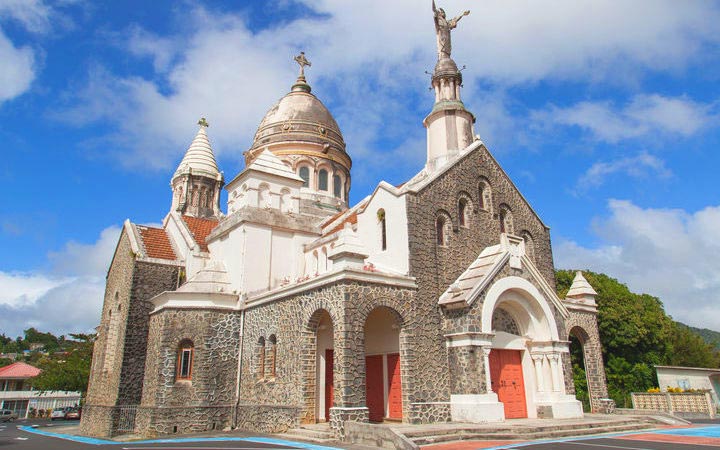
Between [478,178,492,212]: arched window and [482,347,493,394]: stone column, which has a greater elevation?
[478,178,492,212]: arched window

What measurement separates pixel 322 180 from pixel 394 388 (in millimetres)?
16384

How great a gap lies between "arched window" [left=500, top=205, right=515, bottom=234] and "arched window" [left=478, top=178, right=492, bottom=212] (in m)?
0.85

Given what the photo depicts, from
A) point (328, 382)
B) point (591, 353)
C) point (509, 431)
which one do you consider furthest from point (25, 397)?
point (509, 431)

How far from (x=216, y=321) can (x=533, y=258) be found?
12860mm

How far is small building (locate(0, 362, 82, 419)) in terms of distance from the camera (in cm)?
5497

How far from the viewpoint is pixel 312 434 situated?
14.8 meters

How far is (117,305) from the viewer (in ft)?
79.4

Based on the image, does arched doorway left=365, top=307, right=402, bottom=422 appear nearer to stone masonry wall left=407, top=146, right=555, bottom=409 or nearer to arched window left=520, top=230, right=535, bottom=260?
stone masonry wall left=407, top=146, right=555, bottom=409

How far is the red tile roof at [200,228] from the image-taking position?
25.5m

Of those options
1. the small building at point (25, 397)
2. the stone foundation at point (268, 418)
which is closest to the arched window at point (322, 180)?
the stone foundation at point (268, 418)

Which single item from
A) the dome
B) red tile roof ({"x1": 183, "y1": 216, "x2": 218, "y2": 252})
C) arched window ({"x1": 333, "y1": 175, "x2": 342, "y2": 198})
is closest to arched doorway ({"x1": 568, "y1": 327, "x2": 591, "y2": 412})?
arched window ({"x1": 333, "y1": 175, "x2": 342, "y2": 198})

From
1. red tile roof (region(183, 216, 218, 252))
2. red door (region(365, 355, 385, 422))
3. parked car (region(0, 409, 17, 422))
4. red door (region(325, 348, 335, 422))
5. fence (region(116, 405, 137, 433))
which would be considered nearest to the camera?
red door (region(325, 348, 335, 422))

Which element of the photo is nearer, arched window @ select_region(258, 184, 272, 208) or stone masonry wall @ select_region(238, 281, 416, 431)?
stone masonry wall @ select_region(238, 281, 416, 431)

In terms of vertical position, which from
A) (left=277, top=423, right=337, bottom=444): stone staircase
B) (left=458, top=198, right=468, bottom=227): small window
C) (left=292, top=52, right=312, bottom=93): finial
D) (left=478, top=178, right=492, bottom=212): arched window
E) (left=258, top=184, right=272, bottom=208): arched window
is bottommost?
(left=277, top=423, right=337, bottom=444): stone staircase
